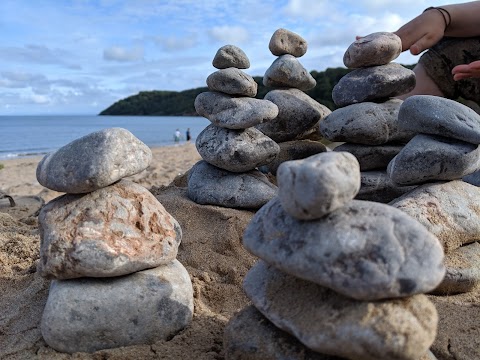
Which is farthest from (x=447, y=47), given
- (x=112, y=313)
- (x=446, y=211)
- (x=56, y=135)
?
(x=56, y=135)

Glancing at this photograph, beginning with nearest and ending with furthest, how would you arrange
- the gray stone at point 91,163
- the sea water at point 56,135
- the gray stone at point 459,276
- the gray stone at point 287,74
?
the gray stone at point 91,163
the gray stone at point 459,276
the gray stone at point 287,74
the sea water at point 56,135

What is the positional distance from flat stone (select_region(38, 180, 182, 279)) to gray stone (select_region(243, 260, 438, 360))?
1.02 metres

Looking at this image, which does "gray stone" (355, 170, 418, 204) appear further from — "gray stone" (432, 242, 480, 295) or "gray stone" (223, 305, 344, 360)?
"gray stone" (223, 305, 344, 360)

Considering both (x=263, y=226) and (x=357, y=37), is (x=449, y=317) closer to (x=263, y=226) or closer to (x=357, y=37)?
(x=263, y=226)

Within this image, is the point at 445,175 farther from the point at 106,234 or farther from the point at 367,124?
the point at 106,234

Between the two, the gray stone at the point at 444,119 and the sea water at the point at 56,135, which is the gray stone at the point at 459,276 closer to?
the gray stone at the point at 444,119

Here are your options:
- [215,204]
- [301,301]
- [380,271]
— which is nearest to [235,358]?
[301,301]

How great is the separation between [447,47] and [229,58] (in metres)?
2.79

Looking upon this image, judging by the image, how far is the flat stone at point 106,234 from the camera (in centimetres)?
304

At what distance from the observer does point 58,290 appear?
313 centimetres

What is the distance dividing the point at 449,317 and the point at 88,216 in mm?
2507


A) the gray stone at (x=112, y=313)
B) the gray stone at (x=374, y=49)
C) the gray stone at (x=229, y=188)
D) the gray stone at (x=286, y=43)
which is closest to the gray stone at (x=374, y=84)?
the gray stone at (x=374, y=49)

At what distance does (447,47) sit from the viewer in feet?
20.0

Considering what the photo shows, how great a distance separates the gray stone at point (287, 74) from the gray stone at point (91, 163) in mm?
3136
